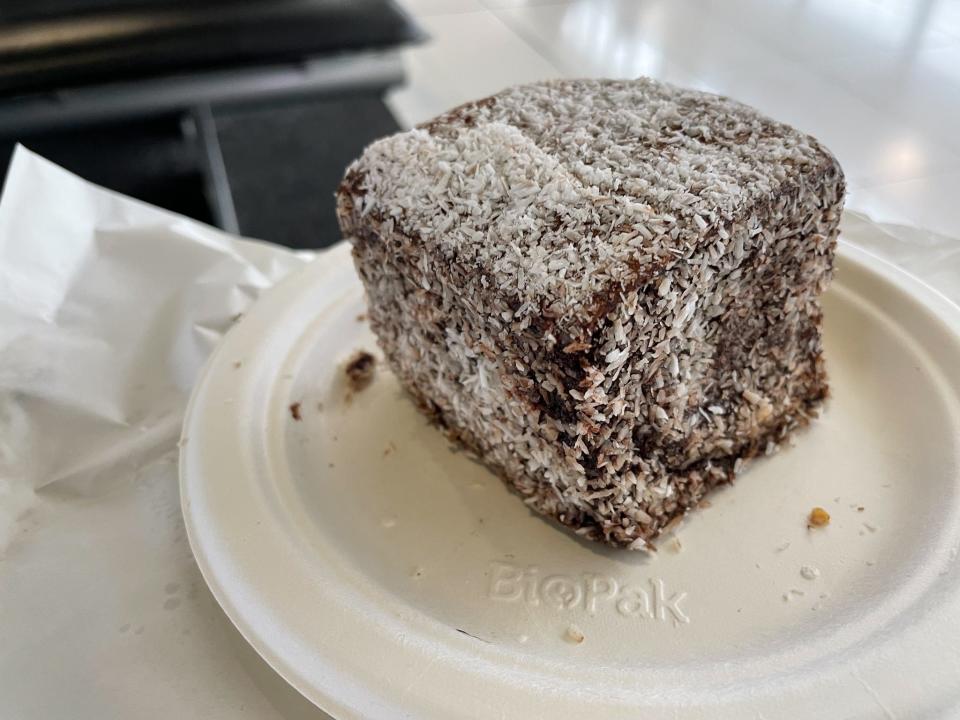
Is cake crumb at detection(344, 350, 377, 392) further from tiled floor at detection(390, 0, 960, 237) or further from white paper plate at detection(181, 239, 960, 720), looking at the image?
tiled floor at detection(390, 0, 960, 237)

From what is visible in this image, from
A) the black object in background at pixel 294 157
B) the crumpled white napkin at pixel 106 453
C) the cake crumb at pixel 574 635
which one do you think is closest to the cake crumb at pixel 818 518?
the cake crumb at pixel 574 635

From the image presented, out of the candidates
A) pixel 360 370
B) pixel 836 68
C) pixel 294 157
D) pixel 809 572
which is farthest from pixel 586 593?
pixel 294 157

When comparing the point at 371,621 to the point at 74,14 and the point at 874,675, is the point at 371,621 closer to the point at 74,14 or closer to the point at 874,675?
the point at 874,675

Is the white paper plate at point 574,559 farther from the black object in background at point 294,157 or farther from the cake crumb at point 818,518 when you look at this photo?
the black object in background at point 294,157

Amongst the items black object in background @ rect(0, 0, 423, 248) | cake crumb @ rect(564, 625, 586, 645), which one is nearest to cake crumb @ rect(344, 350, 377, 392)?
cake crumb @ rect(564, 625, 586, 645)

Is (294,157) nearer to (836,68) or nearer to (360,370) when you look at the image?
(360,370)
